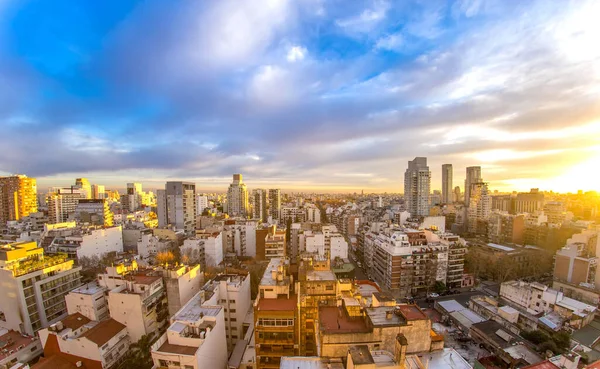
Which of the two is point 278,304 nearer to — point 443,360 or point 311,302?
point 311,302

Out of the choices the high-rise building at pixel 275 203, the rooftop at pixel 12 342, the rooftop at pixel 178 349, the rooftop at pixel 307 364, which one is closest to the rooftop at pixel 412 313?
the rooftop at pixel 307 364

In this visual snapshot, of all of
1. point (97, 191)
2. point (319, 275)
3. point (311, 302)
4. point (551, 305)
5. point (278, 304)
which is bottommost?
point (551, 305)

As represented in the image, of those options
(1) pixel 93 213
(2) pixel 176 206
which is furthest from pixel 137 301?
(1) pixel 93 213

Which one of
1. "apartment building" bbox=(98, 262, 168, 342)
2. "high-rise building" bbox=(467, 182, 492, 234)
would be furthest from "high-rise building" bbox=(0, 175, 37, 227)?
"high-rise building" bbox=(467, 182, 492, 234)

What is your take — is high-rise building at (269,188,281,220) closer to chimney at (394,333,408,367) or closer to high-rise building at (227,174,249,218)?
high-rise building at (227,174,249,218)

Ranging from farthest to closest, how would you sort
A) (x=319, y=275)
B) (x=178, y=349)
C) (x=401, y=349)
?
1. (x=319, y=275)
2. (x=178, y=349)
3. (x=401, y=349)

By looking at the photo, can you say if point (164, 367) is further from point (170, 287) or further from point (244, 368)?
point (170, 287)
